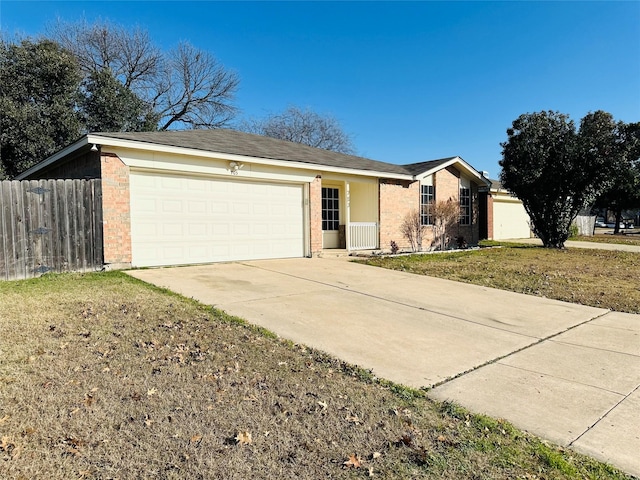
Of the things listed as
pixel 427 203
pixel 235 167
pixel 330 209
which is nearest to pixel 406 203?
pixel 427 203

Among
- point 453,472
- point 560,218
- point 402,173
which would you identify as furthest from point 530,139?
point 453,472

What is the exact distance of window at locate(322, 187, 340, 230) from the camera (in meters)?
15.4

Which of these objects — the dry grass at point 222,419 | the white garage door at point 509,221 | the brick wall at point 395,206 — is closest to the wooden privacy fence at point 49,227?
the dry grass at point 222,419

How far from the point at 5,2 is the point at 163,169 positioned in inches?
553

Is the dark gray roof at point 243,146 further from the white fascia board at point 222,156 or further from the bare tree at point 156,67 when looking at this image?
the bare tree at point 156,67

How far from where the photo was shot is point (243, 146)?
1203 centimetres

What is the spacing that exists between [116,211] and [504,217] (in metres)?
22.1

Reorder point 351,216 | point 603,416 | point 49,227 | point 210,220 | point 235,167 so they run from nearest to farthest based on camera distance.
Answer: point 603,416 < point 49,227 < point 210,220 < point 235,167 < point 351,216

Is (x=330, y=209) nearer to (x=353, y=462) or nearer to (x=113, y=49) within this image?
(x=353, y=462)

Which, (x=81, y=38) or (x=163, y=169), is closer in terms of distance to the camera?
(x=163, y=169)

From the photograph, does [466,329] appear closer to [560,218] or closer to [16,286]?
[16,286]

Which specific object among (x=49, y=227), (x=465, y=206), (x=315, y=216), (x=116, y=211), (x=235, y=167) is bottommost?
(x=49, y=227)

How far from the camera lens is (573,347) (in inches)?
187

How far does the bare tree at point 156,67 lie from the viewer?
2477 cm
